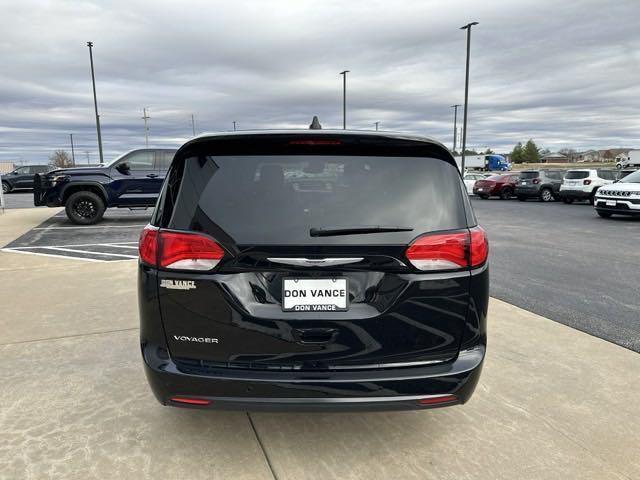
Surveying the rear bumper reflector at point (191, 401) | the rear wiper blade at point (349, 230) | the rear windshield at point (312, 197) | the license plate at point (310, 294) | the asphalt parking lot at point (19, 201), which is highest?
the rear windshield at point (312, 197)

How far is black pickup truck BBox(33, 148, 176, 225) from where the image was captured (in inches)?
511

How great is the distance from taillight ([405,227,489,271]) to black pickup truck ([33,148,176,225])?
12.0 meters

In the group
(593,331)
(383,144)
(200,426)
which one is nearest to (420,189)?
(383,144)

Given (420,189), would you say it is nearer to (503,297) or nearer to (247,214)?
(247,214)

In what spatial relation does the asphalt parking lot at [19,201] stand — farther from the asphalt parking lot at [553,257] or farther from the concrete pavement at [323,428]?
the concrete pavement at [323,428]

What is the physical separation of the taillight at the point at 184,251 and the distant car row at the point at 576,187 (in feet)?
51.3

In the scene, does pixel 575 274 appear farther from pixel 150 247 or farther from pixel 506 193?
pixel 506 193

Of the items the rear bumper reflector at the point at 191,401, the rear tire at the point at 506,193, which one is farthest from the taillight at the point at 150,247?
the rear tire at the point at 506,193

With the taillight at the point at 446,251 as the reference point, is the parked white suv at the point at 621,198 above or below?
below

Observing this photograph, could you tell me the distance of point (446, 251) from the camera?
2.37m

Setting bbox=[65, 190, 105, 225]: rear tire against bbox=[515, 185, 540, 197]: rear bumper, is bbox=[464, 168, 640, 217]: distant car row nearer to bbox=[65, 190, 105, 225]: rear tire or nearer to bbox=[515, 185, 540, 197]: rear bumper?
bbox=[515, 185, 540, 197]: rear bumper

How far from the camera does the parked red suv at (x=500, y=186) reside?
26.9 metres

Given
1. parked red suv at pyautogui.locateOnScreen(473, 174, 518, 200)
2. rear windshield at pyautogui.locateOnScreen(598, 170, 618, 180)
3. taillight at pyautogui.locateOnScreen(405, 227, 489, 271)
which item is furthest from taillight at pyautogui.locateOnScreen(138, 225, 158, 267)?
parked red suv at pyautogui.locateOnScreen(473, 174, 518, 200)

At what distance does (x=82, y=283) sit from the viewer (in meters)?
6.30
